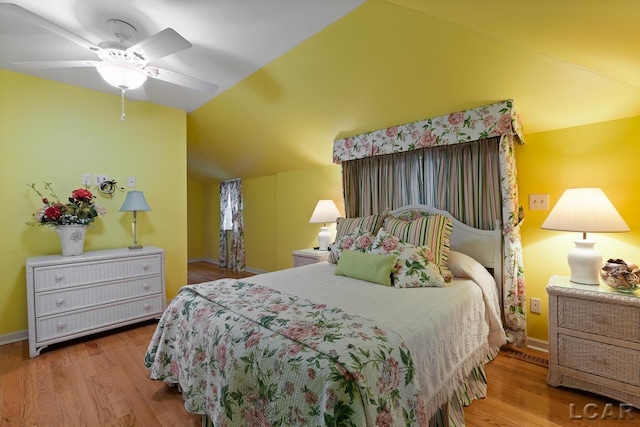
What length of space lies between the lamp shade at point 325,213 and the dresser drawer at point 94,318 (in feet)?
6.15

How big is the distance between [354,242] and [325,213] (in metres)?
1.17

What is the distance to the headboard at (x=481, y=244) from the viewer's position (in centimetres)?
233

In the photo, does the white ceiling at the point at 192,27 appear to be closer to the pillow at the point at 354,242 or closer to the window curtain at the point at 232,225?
the pillow at the point at 354,242

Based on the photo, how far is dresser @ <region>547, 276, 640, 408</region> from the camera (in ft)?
5.41

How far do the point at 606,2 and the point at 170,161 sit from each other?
3.80 metres

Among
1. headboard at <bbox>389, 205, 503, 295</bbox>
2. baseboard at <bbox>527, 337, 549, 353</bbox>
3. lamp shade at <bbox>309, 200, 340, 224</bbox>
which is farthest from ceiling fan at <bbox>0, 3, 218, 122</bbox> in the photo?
baseboard at <bbox>527, 337, 549, 353</bbox>

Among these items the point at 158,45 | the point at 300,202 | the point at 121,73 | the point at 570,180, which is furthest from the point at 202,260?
the point at 570,180

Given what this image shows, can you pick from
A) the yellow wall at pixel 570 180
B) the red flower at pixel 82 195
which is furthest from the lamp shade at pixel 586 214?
the red flower at pixel 82 195

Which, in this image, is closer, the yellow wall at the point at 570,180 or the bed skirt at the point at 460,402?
the bed skirt at the point at 460,402

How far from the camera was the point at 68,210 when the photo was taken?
8.73ft

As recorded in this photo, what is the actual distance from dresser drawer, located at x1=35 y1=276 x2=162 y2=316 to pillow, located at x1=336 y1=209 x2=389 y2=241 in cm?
198

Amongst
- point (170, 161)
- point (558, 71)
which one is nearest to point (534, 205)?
point (558, 71)

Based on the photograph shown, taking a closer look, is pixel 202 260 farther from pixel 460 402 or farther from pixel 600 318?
pixel 600 318

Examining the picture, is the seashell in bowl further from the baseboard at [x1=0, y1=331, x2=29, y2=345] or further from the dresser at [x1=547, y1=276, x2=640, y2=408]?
the baseboard at [x1=0, y1=331, x2=29, y2=345]
